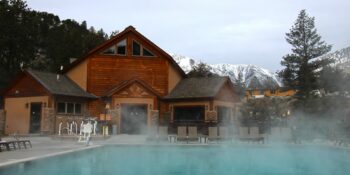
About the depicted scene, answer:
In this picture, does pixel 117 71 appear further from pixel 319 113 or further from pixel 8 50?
pixel 8 50

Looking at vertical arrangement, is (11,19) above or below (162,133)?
above

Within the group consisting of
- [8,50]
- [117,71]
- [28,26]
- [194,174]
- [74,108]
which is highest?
[28,26]

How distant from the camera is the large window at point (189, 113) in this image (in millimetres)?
30562

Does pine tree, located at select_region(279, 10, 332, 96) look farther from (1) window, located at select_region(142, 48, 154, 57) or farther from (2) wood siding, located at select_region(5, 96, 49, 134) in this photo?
(2) wood siding, located at select_region(5, 96, 49, 134)

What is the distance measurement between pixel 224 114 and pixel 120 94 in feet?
25.4

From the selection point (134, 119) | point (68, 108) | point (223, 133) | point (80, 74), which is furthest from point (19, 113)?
point (223, 133)

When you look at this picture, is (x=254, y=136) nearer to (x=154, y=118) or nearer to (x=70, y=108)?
(x=154, y=118)

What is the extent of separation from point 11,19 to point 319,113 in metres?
29.8

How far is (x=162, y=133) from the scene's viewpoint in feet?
72.7

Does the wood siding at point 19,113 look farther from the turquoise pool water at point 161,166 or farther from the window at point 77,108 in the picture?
the turquoise pool water at point 161,166

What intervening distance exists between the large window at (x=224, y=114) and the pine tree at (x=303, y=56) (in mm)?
7823

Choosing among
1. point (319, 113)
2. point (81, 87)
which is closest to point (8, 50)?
point (81, 87)

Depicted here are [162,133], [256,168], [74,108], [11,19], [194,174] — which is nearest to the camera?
[194,174]

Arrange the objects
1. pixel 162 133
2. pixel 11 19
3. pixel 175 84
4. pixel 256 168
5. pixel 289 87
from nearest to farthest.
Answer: pixel 256 168
pixel 162 133
pixel 175 84
pixel 289 87
pixel 11 19
